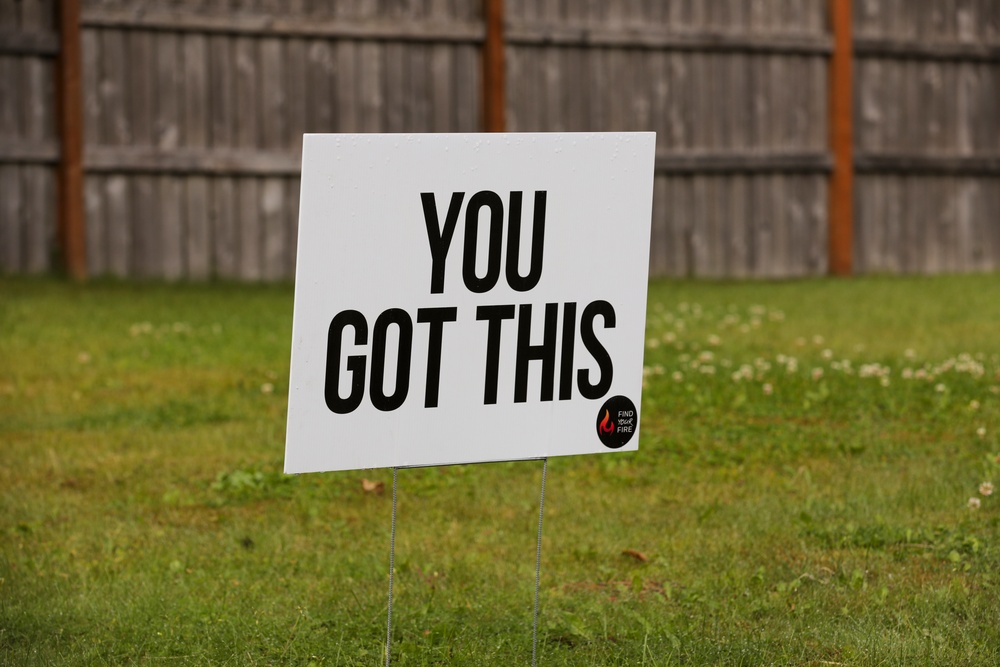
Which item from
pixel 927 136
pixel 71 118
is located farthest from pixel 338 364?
pixel 927 136

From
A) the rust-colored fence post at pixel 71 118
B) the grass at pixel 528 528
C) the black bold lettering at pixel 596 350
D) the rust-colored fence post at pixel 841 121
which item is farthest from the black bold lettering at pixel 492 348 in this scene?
the rust-colored fence post at pixel 841 121

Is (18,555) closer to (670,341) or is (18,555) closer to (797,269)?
(670,341)

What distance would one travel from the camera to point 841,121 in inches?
643

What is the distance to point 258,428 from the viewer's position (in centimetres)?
725

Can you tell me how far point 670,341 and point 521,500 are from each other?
175 inches

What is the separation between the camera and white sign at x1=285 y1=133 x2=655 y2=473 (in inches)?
134

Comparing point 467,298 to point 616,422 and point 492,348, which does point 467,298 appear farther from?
point 616,422

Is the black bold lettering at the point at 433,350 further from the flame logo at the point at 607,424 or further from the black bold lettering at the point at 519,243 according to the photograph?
the flame logo at the point at 607,424

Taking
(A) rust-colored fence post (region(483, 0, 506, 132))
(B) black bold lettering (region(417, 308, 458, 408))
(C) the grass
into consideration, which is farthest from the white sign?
(A) rust-colored fence post (region(483, 0, 506, 132))

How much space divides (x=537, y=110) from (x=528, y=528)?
33.7 ft

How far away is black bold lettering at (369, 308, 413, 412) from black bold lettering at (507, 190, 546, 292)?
1.01 feet

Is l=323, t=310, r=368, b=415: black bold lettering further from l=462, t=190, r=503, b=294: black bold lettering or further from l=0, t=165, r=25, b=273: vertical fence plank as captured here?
l=0, t=165, r=25, b=273: vertical fence plank

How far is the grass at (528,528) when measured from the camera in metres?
4.06

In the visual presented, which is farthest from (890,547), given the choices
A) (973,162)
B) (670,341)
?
(973,162)
